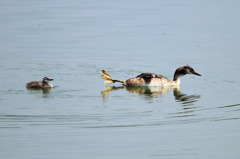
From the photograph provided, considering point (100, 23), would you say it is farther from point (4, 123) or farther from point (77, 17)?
point (4, 123)

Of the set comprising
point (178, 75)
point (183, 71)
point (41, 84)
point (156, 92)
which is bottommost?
point (156, 92)

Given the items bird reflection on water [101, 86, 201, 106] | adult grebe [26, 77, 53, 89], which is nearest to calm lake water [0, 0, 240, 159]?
bird reflection on water [101, 86, 201, 106]

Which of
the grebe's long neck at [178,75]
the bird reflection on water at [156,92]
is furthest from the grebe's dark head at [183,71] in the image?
the bird reflection on water at [156,92]

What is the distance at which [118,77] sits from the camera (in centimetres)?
1866

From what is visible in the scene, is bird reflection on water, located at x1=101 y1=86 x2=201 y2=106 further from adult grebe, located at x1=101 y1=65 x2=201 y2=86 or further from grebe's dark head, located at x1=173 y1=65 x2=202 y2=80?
grebe's dark head, located at x1=173 y1=65 x2=202 y2=80

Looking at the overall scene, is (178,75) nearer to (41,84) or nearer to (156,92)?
(156,92)

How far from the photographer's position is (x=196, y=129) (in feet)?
44.2

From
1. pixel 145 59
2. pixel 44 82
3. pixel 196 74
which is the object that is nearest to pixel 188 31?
pixel 145 59

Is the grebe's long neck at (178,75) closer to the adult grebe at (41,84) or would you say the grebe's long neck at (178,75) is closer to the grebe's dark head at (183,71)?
the grebe's dark head at (183,71)

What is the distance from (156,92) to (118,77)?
1.54 meters

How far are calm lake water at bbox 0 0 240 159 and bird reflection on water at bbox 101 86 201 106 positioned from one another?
25mm

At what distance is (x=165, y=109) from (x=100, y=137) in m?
2.63

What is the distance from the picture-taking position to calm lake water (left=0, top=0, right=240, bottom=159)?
41.0 feet

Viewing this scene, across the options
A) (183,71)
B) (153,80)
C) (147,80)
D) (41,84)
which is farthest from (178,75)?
(41,84)
